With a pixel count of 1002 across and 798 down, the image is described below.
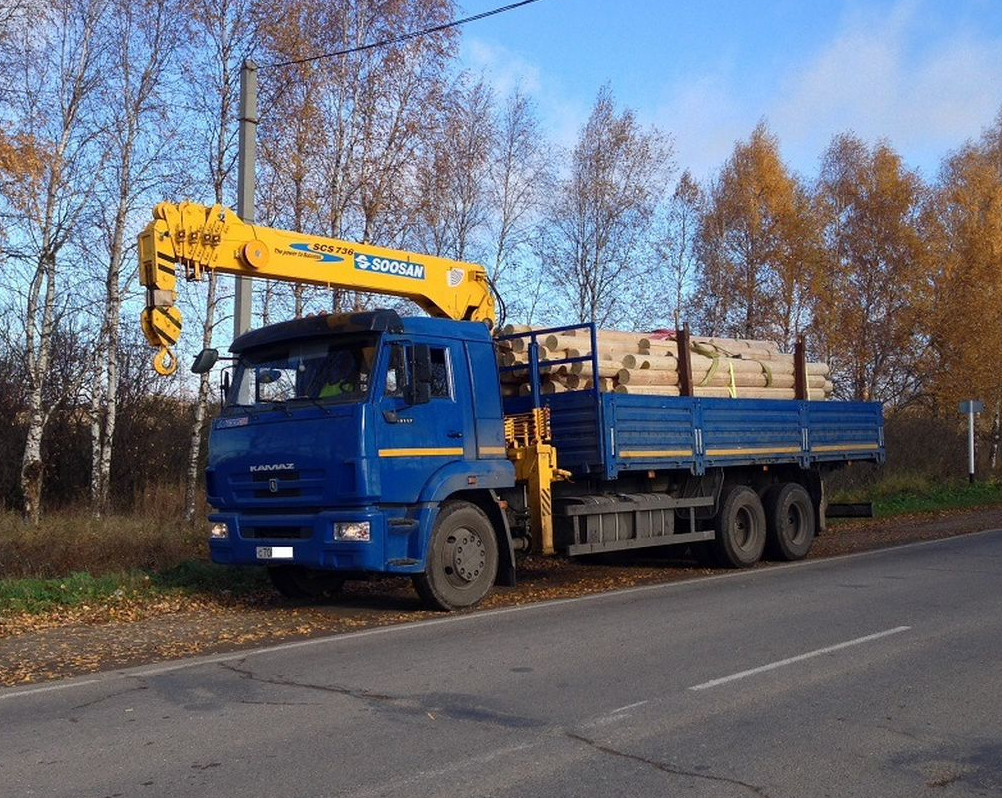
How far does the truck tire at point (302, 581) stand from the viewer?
12.0 metres

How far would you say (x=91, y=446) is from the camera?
1905 cm

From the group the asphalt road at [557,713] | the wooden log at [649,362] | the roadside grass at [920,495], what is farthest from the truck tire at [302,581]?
the roadside grass at [920,495]

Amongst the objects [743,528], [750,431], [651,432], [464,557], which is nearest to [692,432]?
[651,432]

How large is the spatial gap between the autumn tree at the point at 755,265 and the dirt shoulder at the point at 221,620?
21765 mm

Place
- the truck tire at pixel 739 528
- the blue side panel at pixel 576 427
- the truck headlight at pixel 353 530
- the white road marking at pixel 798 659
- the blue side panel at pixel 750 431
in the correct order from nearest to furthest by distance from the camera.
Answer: the white road marking at pixel 798 659
the truck headlight at pixel 353 530
the blue side panel at pixel 576 427
the blue side panel at pixel 750 431
the truck tire at pixel 739 528

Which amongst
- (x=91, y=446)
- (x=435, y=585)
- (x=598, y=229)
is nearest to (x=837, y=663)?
(x=435, y=585)

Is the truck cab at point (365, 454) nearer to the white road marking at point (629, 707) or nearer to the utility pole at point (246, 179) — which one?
the utility pole at point (246, 179)

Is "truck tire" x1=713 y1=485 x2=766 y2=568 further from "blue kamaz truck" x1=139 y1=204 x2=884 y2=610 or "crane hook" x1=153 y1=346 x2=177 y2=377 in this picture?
"crane hook" x1=153 y1=346 x2=177 y2=377

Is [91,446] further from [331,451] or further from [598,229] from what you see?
[598,229]

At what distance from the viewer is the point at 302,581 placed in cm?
1210

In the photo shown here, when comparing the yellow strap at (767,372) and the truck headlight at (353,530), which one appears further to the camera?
the yellow strap at (767,372)

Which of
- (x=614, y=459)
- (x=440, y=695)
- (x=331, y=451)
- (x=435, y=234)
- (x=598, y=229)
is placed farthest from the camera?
(x=598, y=229)

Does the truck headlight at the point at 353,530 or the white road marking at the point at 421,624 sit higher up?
the truck headlight at the point at 353,530

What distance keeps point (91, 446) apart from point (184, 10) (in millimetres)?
8135
